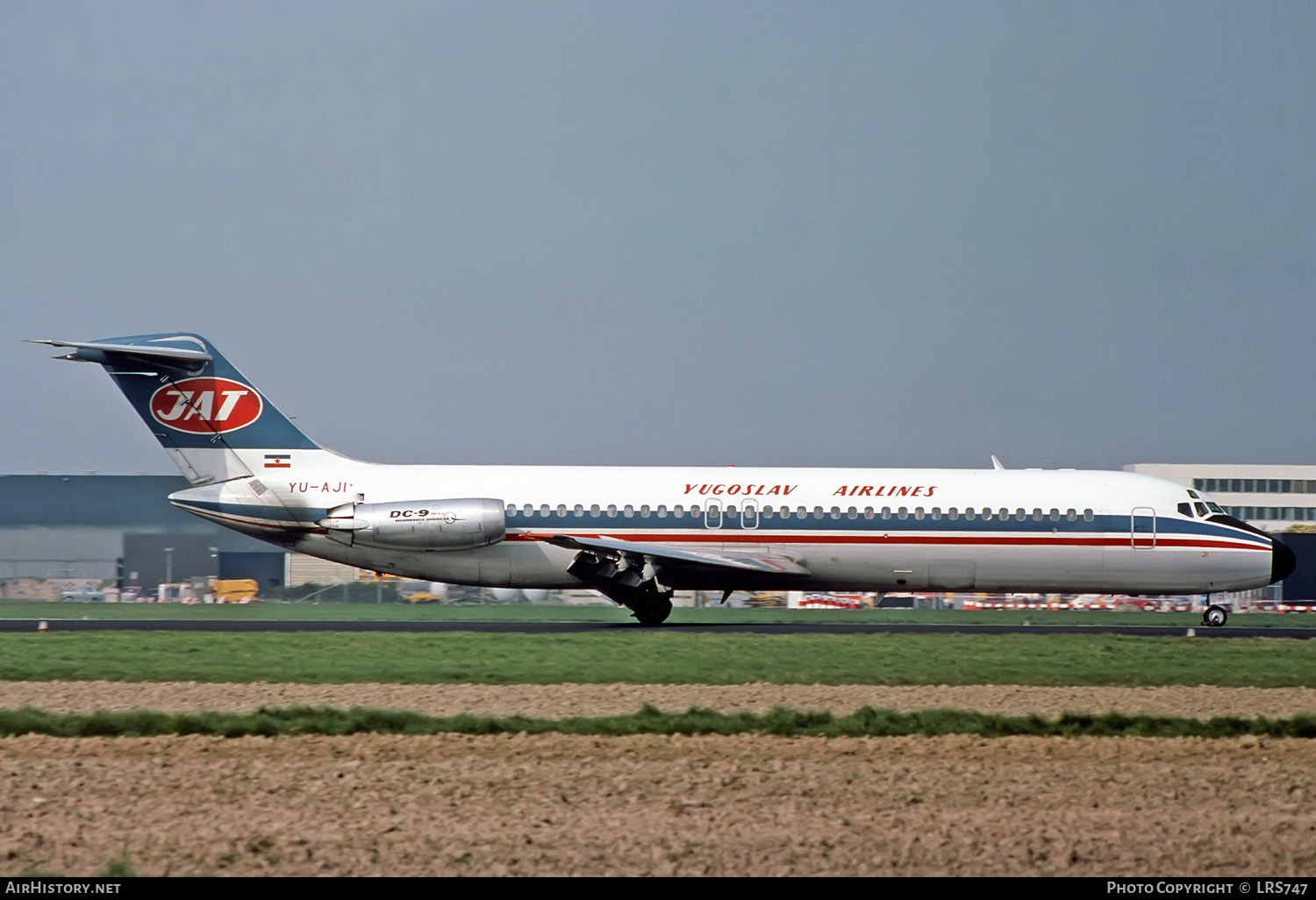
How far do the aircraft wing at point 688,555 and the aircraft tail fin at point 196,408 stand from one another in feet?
21.1

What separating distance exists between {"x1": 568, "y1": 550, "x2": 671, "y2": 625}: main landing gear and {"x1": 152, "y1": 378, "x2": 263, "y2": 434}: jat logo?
25.6 ft

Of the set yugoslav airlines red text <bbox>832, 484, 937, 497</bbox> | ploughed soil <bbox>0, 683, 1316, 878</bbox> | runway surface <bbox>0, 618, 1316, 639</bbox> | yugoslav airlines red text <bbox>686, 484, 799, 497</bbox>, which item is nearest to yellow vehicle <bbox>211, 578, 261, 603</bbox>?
runway surface <bbox>0, 618, 1316, 639</bbox>

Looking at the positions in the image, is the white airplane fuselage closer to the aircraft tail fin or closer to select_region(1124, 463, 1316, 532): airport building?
the aircraft tail fin

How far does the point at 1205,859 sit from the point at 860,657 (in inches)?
481

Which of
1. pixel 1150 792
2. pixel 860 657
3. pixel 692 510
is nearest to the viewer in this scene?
pixel 1150 792

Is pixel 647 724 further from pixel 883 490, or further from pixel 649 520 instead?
pixel 883 490

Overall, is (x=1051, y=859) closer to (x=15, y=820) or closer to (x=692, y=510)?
(x=15, y=820)

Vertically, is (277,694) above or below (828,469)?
below

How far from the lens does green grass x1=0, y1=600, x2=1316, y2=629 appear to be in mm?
31953

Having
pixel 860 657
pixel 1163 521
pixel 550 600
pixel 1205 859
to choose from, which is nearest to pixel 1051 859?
pixel 1205 859

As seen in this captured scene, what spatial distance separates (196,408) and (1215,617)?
884 inches

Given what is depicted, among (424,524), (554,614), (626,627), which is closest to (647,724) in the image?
(626,627)

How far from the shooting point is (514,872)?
28.1ft

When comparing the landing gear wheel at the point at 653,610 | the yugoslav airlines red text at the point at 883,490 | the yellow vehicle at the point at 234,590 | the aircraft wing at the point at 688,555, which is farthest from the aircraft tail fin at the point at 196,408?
the yellow vehicle at the point at 234,590
